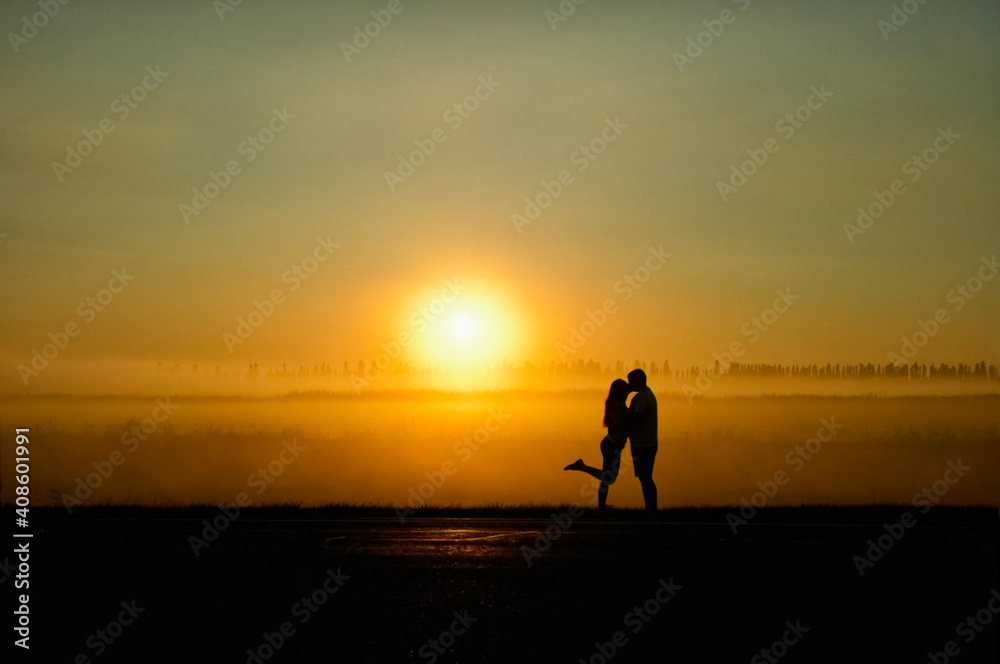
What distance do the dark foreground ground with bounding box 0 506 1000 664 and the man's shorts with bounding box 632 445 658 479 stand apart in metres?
2.37

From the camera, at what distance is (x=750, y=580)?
9.37 meters

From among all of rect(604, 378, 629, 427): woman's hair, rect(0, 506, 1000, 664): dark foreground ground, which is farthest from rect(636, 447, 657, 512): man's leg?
rect(0, 506, 1000, 664): dark foreground ground

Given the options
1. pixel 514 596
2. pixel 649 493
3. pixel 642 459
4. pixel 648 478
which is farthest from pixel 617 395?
pixel 514 596

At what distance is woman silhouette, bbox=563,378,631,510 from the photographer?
15383 mm

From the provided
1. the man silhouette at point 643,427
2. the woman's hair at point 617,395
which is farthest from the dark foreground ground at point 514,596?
the woman's hair at point 617,395

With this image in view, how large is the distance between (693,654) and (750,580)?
6.94 feet

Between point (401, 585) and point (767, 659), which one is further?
point (401, 585)

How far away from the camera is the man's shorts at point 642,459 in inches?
606

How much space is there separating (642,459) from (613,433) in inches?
23.3

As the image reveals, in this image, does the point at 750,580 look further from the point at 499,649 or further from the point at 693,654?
the point at 499,649

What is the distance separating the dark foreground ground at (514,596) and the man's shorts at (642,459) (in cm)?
237

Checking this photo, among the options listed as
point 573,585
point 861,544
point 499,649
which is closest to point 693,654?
point 499,649

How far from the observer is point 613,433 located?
15.5 meters

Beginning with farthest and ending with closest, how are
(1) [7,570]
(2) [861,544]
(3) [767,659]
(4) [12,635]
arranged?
(2) [861,544] < (1) [7,570] < (4) [12,635] < (3) [767,659]
